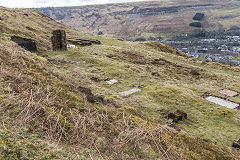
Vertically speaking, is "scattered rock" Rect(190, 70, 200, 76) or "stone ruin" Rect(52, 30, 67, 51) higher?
"stone ruin" Rect(52, 30, 67, 51)

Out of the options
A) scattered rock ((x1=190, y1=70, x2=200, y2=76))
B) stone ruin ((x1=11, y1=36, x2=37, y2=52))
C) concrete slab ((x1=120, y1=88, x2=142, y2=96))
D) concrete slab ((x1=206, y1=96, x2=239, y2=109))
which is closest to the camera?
concrete slab ((x1=206, y1=96, x2=239, y2=109))

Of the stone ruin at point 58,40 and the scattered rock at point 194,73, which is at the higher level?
the stone ruin at point 58,40

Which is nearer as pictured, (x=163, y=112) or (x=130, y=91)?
(x=163, y=112)

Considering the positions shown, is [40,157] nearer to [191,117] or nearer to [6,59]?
[6,59]

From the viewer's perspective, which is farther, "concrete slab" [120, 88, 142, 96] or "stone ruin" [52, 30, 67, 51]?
"stone ruin" [52, 30, 67, 51]

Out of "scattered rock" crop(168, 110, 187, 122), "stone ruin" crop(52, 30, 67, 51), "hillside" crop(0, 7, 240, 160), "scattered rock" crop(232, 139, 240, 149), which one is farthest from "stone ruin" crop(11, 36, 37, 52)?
"scattered rock" crop(232, 139, 240, 149)

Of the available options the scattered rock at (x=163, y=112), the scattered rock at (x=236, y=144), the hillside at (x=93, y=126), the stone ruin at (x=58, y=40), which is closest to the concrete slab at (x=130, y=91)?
the hillside at (x=93, y=126)

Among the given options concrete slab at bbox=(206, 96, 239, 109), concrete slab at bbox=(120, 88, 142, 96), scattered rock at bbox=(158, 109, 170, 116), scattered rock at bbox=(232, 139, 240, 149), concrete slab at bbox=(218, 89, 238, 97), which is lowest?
concrete slab at bbox=(218, 89, 238, 97)

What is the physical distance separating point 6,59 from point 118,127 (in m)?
5.69

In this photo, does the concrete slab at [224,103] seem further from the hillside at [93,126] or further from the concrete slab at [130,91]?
the concrete slab at [130,91]

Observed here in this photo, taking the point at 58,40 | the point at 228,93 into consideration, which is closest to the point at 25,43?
the point at 58,40

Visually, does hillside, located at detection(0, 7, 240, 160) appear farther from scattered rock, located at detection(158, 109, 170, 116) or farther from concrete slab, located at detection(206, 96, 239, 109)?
concrete slab, located at detection(206, 96, 239, 109)

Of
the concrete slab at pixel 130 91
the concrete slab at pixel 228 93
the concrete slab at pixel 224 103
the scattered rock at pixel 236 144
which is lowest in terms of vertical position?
the concrete slab at pixel 228 93

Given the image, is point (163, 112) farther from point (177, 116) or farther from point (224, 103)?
point (224, 103)
